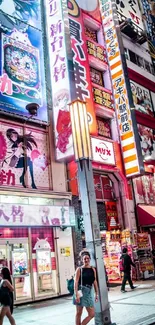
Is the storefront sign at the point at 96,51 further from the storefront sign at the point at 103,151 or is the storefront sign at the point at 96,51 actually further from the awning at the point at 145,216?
the awning at the point at 145,216

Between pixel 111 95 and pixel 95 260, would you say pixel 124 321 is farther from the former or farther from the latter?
pixel 111 95

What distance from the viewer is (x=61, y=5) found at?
15969mm

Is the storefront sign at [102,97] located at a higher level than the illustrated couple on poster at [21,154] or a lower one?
higher

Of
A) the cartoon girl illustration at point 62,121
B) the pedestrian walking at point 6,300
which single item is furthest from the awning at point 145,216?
the pedestrian walking at point 6,300

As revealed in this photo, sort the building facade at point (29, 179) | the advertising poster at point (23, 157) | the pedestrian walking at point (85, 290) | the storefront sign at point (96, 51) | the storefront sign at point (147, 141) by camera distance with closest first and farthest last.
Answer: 1. the pedestrian walking at point (85, 290)
2. the building facade at point (29, 179)
3. the advertising poster at point (23, 157)
4. the storefront sign at point (96, 51)
5. the storefront sign at point (147, 141)

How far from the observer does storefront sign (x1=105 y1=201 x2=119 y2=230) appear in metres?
17.4

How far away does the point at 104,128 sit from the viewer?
61.2 feet

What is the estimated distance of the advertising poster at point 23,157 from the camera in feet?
43.5

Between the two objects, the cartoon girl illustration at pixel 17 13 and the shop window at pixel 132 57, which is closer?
the cartoon girl illustration at pixel 17 13

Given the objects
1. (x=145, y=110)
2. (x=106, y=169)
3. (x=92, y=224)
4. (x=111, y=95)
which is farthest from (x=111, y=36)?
(x=92, y=224)

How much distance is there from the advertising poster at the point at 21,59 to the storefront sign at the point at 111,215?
19.9 ft

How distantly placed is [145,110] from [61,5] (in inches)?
372

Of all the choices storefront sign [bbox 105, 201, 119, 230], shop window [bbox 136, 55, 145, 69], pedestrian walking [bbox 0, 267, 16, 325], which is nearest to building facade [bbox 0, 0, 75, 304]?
storefront sign [bbox 105, 201, 119, 230]

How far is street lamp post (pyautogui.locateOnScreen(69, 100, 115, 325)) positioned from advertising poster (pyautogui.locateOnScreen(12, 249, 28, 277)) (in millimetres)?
5542
